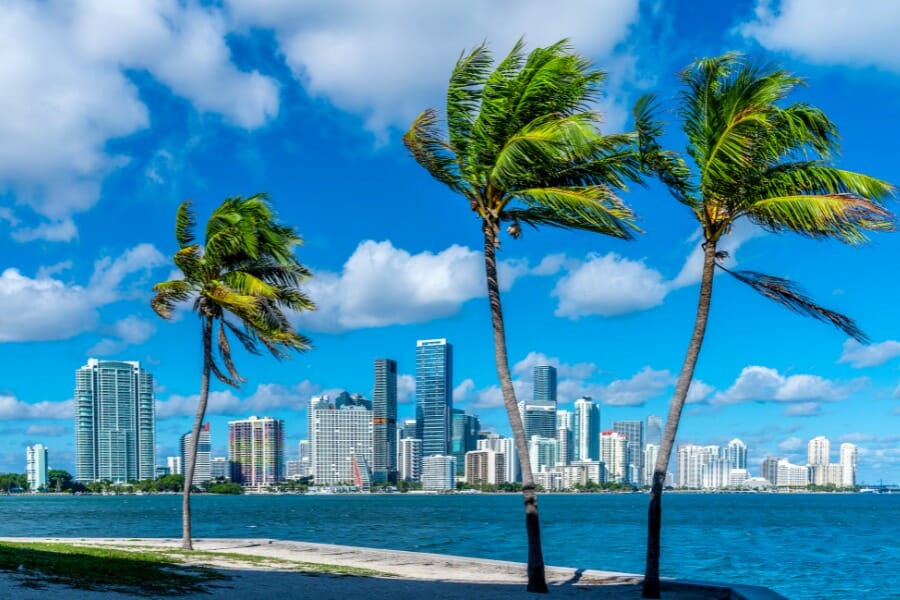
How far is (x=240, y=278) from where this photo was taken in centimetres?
2430

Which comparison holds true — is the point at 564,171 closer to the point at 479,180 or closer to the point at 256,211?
the point at 479,180

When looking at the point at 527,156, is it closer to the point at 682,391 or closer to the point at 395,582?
the point at 682,391

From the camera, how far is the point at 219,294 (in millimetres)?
23797

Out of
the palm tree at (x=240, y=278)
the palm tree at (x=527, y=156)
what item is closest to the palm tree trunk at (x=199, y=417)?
the palm tree at (x=240, y=278)

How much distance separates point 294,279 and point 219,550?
7501mm

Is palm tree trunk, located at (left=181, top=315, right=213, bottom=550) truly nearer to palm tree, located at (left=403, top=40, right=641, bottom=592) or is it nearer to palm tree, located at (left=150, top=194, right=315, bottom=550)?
palm tree, located at (left=150, top=194, right=315, bottom=550)

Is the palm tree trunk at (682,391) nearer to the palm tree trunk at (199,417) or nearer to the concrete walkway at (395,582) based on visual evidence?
the concrete walkway at (395,582)

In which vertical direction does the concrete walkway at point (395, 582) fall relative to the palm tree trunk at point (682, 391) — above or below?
below

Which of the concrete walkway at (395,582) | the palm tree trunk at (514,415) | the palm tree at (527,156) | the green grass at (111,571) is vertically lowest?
the concrete walkway at (395,582)

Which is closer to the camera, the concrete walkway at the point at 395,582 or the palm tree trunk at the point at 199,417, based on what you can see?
the concrete walkway at the point at 395,582

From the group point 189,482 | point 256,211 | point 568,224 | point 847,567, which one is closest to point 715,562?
point 847,567

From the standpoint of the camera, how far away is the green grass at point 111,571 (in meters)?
13.9

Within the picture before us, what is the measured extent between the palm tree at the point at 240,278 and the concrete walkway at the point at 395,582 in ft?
15.9

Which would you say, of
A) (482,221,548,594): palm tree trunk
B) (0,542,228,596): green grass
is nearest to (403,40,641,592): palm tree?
(482,221,548,594): palm tree trunk
